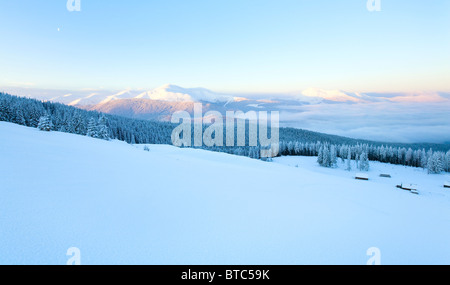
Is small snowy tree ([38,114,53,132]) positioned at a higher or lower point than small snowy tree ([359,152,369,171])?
higher

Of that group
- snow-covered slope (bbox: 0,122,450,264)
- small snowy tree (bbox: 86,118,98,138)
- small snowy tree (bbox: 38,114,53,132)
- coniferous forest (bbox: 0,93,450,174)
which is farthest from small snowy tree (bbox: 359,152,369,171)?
small snowy tree (bbox: 38,114,53,132)

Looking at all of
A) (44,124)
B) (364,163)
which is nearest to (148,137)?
(44,124)

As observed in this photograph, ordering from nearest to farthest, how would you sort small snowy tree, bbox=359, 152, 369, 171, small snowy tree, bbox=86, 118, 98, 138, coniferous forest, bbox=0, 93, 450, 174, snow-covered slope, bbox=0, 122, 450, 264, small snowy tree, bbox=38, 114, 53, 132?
1. snow-covered slope, bbox=0, 122, 450, 264
2. small snowy tree, bbox=38, 114, 53, 132
3. small snowy tree, bbox=86, 118, 98, 138
4. coniferous forest, bbox=0, 93, 450, 174
5. small snowy tree, bbox=359, 152, 369, 171

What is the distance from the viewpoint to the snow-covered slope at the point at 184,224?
11.7 feet

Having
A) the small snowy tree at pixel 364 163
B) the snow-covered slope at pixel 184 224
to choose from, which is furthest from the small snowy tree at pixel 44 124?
the small snowy tree at pixel 364 163

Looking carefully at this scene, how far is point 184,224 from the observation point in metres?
4.62

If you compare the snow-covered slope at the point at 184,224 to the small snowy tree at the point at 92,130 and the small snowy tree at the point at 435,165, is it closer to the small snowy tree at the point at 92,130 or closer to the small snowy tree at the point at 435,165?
the small snowy tree at the point at 92,130

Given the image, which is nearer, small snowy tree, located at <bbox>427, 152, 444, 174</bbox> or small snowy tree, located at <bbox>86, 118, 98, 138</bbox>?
small snowy tree, located at <bbox>86, 118, 98, 138</bbox>

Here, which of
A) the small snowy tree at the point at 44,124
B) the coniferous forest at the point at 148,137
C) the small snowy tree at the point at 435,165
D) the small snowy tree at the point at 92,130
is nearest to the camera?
the small snowy tree at the point at 44,124

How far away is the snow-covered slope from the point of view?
140 inches

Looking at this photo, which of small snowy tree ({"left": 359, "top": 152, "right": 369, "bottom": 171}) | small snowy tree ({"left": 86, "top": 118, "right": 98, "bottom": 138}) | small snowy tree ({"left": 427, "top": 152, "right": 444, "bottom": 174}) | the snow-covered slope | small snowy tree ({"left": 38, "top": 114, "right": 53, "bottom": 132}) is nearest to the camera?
the snow-covered slope

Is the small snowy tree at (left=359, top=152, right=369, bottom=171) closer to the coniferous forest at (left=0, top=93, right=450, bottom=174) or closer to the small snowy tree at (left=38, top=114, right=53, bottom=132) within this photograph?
the coniferous forest at (left=0, top=93, right=450, bottom=174)

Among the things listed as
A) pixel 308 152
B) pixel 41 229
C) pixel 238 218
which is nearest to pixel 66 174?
pixel 41 229
